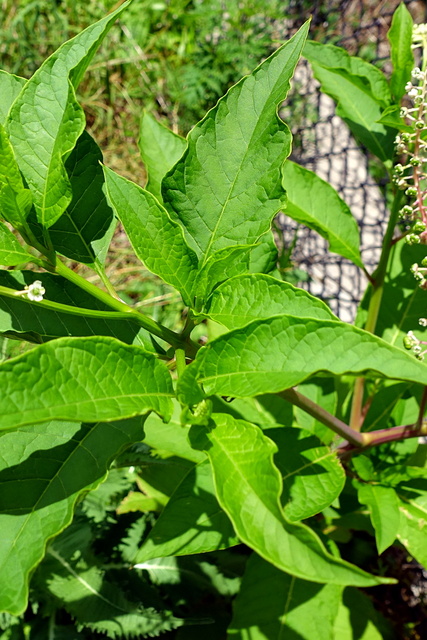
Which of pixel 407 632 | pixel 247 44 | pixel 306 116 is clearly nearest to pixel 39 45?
pixel 247 44

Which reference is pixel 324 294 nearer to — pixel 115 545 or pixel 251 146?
pixel 115 545

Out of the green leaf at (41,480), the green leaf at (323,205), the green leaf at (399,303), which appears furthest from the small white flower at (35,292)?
the green leaf at (399,303)

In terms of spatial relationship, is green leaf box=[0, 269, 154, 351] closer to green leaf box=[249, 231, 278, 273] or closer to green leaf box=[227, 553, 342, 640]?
green leaf box=[249, 231, 278, 273]

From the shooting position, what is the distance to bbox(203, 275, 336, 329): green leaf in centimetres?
66

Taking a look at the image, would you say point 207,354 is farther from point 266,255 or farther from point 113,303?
point 266,255

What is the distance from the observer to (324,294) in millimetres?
2449

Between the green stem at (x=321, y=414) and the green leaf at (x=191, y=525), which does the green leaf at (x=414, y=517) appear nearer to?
the green stem at (x=321, y=414)

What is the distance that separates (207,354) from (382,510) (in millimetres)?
523

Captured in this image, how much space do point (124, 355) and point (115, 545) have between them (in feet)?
3.11

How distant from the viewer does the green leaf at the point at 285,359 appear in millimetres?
579

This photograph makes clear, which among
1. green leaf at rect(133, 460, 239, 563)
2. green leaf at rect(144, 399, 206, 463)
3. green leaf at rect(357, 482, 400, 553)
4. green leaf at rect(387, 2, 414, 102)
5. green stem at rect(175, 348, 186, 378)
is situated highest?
green leaf at rect(387, 2, 414, 102)

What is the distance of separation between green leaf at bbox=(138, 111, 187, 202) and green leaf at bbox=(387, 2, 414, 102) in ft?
1.32

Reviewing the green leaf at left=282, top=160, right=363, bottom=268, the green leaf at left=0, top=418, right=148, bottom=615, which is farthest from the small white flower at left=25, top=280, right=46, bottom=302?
the green leaf at left=282, top=160, right=363, bottom=268

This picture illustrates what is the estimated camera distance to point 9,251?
0.71 metres
